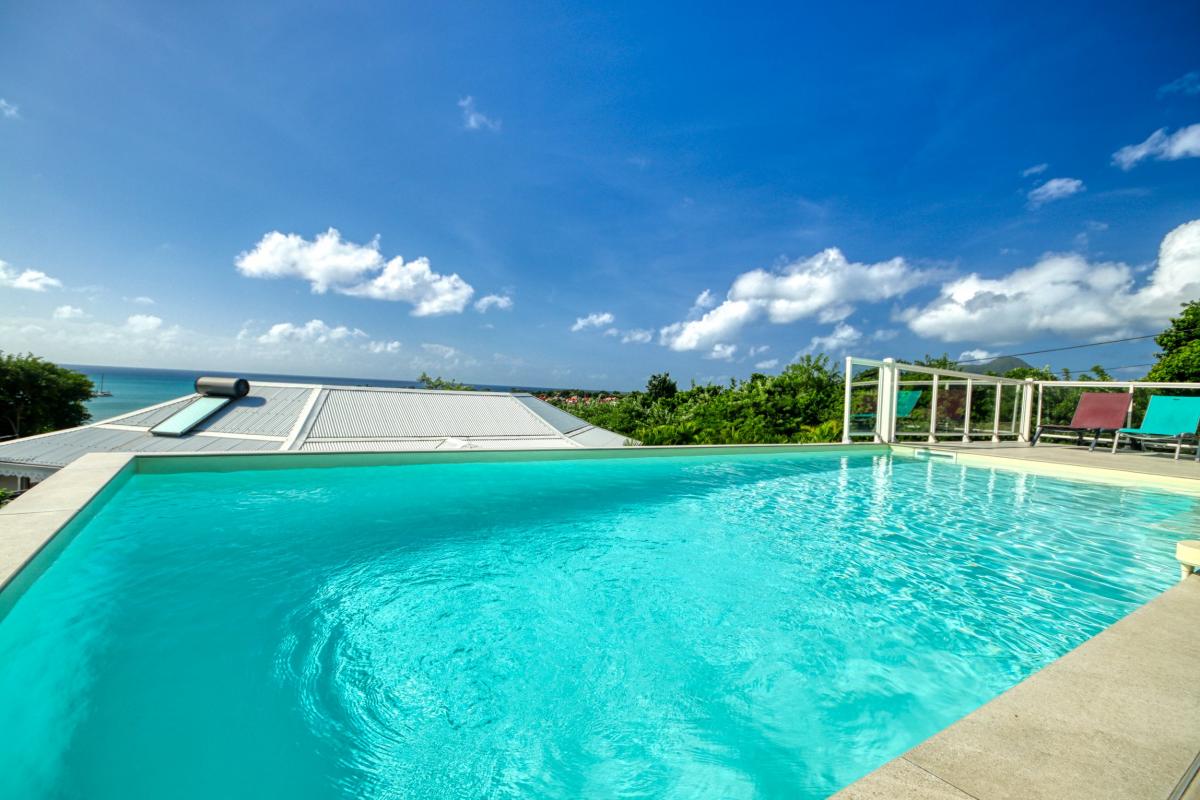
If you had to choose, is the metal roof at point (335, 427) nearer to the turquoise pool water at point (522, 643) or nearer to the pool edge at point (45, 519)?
the pool edge at point (45, 519)

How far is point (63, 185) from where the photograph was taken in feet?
44.6

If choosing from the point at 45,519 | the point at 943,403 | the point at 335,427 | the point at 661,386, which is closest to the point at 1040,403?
the point at 943,403

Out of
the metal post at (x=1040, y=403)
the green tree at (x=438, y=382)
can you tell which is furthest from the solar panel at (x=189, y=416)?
the metal post at (x=1040, y=403)

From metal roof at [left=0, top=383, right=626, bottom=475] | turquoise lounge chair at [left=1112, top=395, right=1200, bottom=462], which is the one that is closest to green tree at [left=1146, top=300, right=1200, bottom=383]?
turquoise lounge chair at [left=1112, top=395, right=1200, bottom=462]

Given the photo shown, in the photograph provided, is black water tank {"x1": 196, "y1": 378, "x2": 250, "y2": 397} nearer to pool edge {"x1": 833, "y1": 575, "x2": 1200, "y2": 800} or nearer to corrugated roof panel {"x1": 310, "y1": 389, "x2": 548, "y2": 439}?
corrugated roof panel {"x1": 310, "y1": 389, "x2": 548, "y2": 439}

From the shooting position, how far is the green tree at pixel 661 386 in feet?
45.2

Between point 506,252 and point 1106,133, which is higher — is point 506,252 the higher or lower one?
the lower one

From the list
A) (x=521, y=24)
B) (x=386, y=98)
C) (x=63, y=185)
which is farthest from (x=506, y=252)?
(x=63, y=185)

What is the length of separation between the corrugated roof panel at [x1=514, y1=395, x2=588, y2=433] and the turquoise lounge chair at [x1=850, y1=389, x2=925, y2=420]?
21.4 feet

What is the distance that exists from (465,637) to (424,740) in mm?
731

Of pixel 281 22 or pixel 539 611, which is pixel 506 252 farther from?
pixel 539 611

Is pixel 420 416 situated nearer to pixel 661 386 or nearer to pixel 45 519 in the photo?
pixel 661 386

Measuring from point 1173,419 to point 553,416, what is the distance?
11930 mm

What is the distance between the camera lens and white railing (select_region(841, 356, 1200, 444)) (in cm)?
986
